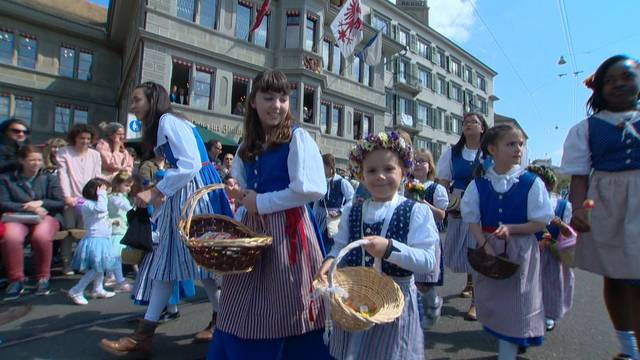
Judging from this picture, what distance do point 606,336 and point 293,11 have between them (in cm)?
1770

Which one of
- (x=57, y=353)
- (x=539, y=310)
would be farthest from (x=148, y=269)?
(x=539, y=310)

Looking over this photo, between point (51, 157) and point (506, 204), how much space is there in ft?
22.5

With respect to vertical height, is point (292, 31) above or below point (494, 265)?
above

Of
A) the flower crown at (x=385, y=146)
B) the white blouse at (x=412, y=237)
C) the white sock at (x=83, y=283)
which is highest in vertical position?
→ the flower crown at (x=385, y=146)

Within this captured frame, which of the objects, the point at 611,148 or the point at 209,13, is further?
the point at 209,13

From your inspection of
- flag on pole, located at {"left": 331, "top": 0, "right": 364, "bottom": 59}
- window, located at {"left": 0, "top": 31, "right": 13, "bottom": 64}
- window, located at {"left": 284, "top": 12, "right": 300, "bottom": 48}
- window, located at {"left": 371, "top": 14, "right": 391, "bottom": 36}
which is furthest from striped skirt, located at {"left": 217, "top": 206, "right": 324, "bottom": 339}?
window, located at {"left": 371, "top": 14, "right": 391, "bottom": 36}

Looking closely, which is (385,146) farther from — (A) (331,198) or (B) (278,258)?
(A) (331,198)

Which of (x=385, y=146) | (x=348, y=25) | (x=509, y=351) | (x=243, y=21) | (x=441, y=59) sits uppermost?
(x=441, y=59)

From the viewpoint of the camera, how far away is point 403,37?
1147 inches

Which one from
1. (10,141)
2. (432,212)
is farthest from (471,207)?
(10,141)

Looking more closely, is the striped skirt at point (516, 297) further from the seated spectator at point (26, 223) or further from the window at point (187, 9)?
the window at point (187, 9)

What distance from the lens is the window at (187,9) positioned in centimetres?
1462

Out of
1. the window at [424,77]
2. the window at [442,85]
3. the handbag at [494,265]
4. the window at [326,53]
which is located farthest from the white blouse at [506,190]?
the window at [442,85]

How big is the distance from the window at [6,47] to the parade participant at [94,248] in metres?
20.1
